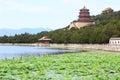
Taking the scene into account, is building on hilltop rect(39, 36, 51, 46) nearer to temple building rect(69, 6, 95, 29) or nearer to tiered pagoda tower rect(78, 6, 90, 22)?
temple building rect(69, 6, 95, 29)

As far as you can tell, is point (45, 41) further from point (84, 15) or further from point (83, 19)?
point (84, 15)

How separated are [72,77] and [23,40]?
122m

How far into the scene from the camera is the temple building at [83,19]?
128 meters

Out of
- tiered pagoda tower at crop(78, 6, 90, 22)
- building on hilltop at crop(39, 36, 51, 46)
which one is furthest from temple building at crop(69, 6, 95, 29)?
building on hilltop at crop(39, 36, 51, 46)

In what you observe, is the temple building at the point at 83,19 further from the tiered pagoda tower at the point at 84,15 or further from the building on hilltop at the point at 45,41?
the building on hilltop at the point at 45,41

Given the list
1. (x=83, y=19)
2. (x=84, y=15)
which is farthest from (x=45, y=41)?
(x=84, y=15)

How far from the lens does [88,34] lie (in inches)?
3270

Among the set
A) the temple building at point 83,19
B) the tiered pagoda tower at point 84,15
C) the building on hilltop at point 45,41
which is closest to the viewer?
the building on hilltop at point 45,41

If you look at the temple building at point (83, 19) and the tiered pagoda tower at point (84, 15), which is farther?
the tiered pagoda tower at point (84, 15)

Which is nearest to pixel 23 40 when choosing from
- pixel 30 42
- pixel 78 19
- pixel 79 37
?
pixel 30 42

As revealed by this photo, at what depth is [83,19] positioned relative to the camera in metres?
131

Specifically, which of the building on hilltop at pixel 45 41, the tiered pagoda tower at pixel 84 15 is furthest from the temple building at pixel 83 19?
the building on hilltop at pixel 45 41

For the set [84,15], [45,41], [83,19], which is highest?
[84,15]

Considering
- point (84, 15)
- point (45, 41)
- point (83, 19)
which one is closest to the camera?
point (45, 41)
